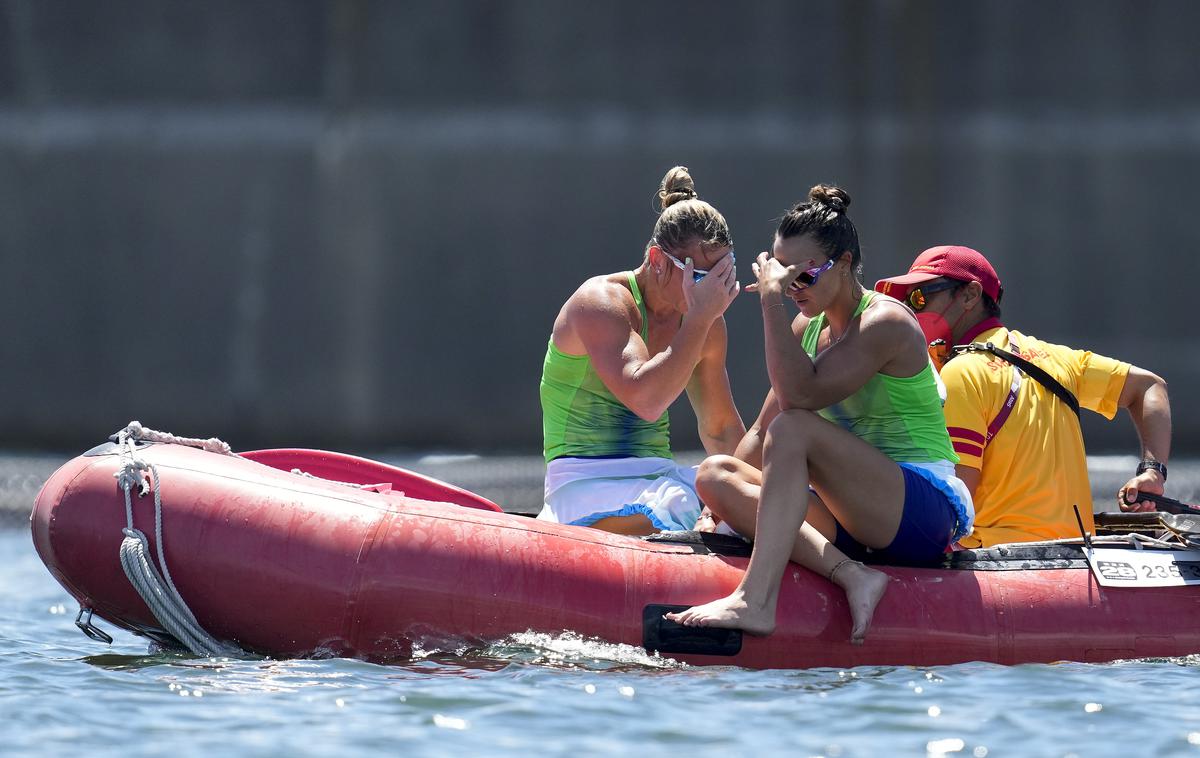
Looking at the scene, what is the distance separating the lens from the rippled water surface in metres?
3.16

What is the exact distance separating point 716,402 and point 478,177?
6102mm

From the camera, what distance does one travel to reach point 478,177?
34.2ft

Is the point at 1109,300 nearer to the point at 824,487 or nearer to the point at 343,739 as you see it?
the point at 824,487

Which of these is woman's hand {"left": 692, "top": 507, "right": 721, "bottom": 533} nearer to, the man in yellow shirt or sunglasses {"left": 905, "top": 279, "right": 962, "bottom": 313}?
the man in yellow shirt

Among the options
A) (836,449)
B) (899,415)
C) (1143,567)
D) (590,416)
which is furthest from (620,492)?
(1143,567)

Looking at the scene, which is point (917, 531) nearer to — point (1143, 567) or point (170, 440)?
point (1143, 567)

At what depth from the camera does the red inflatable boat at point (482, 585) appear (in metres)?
3.86

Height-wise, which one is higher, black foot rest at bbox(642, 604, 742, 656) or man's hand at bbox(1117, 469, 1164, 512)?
man's hand at bbox(1117, 469, 1164, 512)

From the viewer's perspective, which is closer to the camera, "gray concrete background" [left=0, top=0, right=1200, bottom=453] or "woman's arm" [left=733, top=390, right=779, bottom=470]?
"woman's arm" [left=733, top=390, right=779, bottom=470]

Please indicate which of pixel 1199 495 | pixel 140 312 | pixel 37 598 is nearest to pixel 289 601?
pixel 37 598

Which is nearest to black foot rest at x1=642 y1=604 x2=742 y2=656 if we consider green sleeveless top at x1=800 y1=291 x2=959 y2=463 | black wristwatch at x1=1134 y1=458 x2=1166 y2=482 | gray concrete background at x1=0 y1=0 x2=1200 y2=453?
green sleeveless top at x1=800 y1=291 x2=959 y2=463

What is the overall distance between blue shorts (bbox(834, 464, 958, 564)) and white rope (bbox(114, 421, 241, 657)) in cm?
176

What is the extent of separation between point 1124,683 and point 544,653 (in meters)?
1.50

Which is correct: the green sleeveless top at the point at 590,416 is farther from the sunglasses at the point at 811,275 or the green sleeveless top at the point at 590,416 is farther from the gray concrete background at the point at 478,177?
the gray concrete background at the point at 478,177
